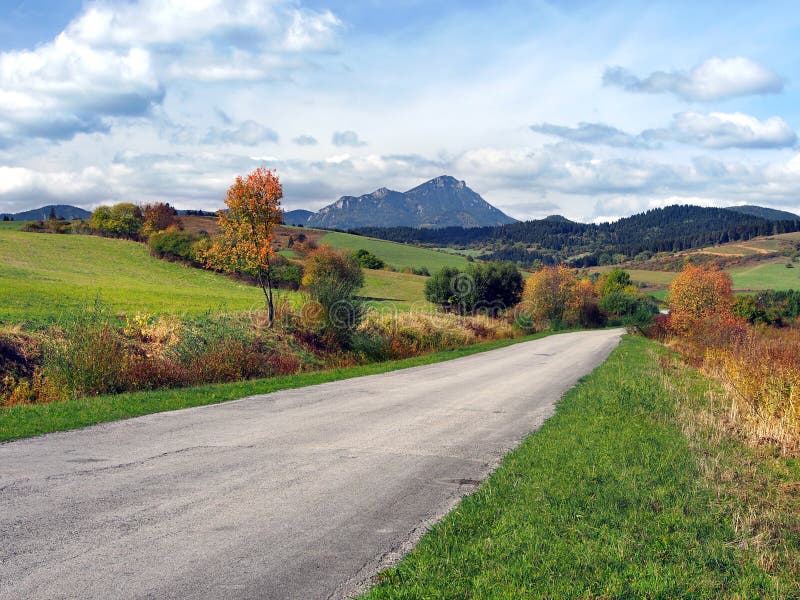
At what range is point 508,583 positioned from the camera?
512 cm

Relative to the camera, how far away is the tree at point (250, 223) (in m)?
28.0

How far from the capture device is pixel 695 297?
4641 centimetres

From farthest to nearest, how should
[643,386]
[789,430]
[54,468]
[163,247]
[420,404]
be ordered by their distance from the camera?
[163,247]
[643,386]
[420,404]
[789,430]
[54,468]

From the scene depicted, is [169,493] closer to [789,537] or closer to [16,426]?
[16,426]

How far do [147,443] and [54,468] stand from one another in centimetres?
163

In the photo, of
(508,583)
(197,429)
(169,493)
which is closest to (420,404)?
(197,429)

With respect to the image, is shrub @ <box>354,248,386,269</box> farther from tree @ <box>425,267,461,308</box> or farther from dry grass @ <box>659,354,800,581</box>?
dry grass @ <box>659,354,800,581</box>

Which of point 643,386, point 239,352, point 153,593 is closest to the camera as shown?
point 153,593

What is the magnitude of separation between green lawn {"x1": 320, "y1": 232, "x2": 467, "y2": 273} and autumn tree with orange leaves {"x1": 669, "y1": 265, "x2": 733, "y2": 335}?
67.2 m

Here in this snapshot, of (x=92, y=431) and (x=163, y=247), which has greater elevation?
(x=163, y=247)

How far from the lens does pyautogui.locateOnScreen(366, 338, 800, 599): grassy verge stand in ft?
17.0

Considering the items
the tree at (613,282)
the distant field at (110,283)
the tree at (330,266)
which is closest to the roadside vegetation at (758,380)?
the distant field at (110,283)

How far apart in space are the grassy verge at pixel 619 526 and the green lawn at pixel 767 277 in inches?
4130

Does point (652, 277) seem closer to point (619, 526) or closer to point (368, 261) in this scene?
point (368, 261)
